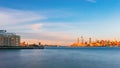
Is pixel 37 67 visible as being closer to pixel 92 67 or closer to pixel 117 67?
pixel 92 67

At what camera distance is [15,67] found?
194 ft

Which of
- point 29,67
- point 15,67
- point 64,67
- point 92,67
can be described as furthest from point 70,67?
point 15,67

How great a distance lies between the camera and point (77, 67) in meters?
59.2

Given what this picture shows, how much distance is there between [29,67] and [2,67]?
6746 mm

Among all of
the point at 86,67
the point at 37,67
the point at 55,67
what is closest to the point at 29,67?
the point at 37,67

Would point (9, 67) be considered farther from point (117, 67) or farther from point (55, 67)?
point (117, 67)

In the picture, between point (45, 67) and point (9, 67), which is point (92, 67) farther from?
point (9, 67)

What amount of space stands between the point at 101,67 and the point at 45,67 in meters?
14.4

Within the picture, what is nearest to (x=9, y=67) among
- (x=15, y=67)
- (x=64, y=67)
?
(x=15, y=67)

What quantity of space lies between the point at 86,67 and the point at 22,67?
16.4 meters

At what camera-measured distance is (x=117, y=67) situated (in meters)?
59.0

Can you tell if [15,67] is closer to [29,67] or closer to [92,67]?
[29,67]

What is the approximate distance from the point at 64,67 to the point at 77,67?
364 cm

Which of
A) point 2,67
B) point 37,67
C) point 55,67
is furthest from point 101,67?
point 2,67
